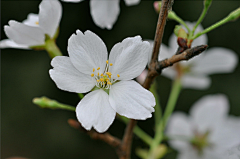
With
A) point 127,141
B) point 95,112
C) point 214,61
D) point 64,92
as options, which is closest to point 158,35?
point 95,112

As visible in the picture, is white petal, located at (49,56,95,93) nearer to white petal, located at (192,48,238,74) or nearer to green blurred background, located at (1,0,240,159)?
white petal, located at (192,48,238,74)

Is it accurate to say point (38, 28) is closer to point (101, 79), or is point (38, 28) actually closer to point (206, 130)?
point (101, 79)

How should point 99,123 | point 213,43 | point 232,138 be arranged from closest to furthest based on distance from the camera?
point 99,123 < point 232,138 < point 213,43

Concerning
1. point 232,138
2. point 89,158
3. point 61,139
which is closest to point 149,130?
point 89,158

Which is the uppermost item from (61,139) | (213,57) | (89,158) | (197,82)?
(213,57)

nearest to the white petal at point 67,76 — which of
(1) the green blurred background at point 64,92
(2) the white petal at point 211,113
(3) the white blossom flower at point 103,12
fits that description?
(3) the white blossom flower at point 103,12

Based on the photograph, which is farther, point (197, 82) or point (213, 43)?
point (213, 43)

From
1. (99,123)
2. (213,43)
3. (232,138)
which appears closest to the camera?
(99,123)

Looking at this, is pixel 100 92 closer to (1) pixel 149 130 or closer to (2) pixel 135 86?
(2) pixel 135 86
